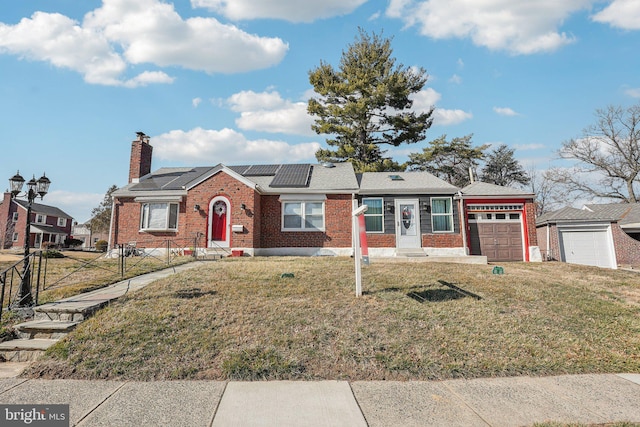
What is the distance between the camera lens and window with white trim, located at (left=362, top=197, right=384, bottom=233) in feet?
52.3

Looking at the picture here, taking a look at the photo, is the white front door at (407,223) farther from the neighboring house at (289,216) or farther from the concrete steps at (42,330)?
the concrete steps at (42,330)

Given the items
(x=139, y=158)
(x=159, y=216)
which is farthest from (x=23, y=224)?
(x=159, y=216)

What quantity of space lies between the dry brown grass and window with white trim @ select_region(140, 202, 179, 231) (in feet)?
31.0

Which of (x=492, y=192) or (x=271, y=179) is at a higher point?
(x=271, y=179)

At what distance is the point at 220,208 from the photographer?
608 inches

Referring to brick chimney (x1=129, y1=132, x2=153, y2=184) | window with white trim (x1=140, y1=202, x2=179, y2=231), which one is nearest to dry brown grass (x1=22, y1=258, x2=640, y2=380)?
window with white trim (x1=140, y1=202, x2=179, y2=231)

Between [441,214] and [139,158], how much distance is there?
16726mm

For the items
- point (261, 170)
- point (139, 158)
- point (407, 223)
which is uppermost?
Answer: point (139, 158)

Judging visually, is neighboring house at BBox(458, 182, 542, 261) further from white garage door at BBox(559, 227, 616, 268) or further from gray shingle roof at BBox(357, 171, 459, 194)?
white garage door at BBox(559, 227, 616, 268)

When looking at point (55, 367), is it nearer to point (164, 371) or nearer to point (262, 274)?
point (164, 371)

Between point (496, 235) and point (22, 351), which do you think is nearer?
point (22, 351)

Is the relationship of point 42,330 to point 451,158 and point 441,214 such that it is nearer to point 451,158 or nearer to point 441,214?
point 441,214

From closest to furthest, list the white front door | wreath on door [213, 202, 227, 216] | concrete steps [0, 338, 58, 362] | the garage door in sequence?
1. concrete steps [0, 338, 58, 362]
2. wreath on door [213, 202, 227, 216]
3. the white front door
4. the garage door

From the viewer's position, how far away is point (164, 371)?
422cm
